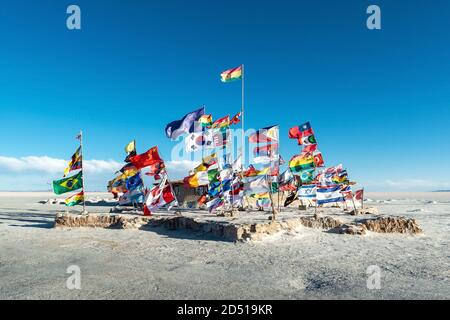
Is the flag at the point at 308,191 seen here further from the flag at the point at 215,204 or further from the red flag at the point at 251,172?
the flag at the point at 215,204

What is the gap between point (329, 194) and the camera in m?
20.8

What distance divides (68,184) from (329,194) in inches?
693

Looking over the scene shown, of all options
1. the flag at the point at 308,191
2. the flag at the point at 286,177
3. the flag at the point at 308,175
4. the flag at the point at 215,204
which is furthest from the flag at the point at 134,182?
the flag at the point at 308,175

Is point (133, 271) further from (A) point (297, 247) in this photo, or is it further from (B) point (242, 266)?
(A) point (297, 247)

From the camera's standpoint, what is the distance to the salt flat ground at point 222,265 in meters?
8.59

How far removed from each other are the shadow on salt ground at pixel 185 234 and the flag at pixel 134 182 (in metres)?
4.47

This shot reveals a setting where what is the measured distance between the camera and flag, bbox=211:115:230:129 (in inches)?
857

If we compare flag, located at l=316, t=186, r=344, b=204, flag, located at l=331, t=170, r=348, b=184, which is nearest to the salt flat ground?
flag, located at l=316, t=186, r=344, b=204

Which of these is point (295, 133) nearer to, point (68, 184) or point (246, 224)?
point (246, 224)

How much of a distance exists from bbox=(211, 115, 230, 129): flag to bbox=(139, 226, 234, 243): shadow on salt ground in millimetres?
7654

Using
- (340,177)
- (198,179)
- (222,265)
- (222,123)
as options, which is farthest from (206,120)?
(340,177)

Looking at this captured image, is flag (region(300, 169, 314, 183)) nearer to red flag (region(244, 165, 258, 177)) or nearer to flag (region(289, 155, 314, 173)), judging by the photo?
flag (region(289, 155, 314, 173))

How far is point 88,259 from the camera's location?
12539 mm

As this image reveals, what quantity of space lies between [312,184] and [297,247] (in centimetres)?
781
